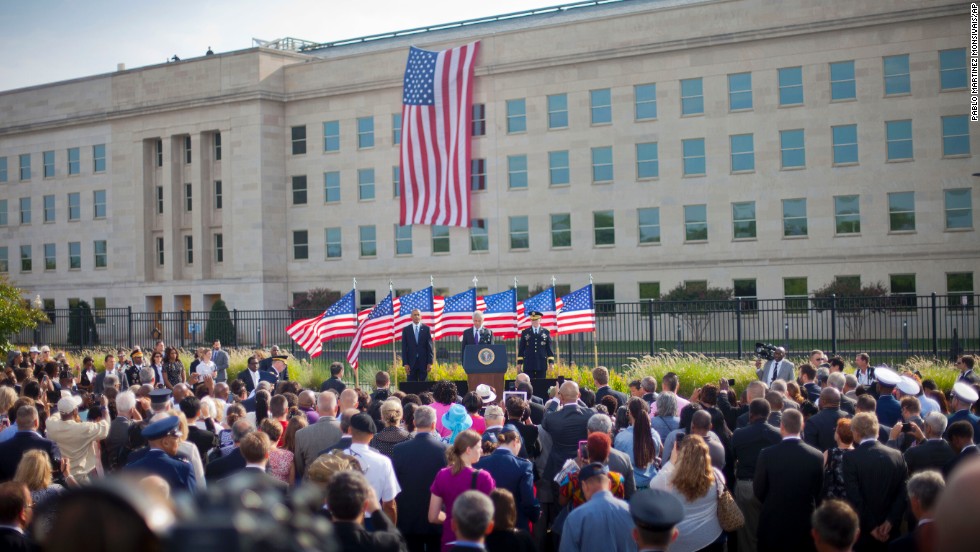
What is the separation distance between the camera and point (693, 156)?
1975 inches

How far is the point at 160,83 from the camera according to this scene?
6275 centimetres

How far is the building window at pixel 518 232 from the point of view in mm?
53625

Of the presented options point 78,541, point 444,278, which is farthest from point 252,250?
point 78,541

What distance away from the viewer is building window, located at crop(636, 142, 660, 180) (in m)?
50.8

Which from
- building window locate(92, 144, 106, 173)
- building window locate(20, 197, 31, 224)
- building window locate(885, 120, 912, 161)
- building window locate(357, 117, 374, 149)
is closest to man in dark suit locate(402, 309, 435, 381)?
building window locate(885, 120, 912, 161)

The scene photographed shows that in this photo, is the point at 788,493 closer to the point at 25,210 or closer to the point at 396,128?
the point at 396,128

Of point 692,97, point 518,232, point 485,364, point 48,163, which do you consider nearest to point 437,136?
point 518,232

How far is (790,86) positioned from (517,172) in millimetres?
14342

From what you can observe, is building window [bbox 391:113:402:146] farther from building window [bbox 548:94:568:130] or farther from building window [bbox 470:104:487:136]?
building window [bbox 548:94:568:130]

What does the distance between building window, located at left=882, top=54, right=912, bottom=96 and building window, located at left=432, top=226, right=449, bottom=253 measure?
2338cm

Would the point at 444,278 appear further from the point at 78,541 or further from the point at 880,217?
the point at 78,541

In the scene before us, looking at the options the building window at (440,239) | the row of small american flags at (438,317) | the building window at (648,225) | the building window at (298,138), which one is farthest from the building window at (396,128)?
the row of small american flags at (438,317)

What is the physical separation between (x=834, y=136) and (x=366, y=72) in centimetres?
2536

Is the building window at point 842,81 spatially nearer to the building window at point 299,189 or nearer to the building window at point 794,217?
the building window at point 794,217
